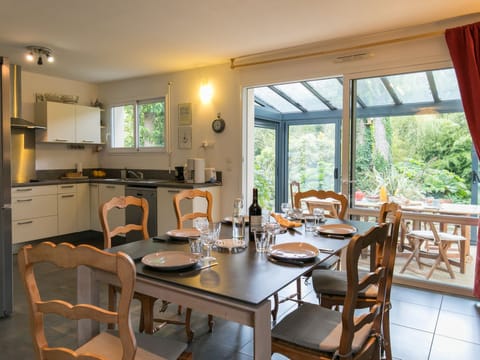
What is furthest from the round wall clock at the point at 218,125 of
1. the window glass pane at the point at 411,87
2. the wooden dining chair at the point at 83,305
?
the wooden dining chair at the point at 83,305

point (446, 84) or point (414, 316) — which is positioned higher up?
point (446, 84)

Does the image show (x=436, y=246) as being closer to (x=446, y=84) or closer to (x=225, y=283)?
(x=446, y=84)

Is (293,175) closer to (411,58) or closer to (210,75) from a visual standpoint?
(210,75)

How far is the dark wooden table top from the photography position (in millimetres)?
1277

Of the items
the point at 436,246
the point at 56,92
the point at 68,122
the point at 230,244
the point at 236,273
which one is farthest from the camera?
the point at 56,92

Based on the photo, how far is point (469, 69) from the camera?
2961mm

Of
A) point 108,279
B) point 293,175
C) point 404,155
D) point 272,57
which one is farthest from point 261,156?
point 108,279

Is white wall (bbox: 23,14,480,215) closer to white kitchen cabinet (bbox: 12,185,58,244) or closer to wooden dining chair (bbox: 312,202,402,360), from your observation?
white kitchen cabinet (bbox: 12,185,58,244)

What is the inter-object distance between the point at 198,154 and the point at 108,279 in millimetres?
3412

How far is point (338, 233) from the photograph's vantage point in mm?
2164

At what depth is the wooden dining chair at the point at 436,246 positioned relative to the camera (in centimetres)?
333

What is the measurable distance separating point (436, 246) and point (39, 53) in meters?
4.74

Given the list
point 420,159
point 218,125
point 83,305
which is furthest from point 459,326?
point 218,125

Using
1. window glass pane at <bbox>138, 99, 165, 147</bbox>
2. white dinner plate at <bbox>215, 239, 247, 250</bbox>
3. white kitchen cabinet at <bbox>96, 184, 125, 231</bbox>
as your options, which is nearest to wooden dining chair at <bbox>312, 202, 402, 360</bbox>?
white dinner plate at <bbox>215, 239, 247, 250</bbox>
